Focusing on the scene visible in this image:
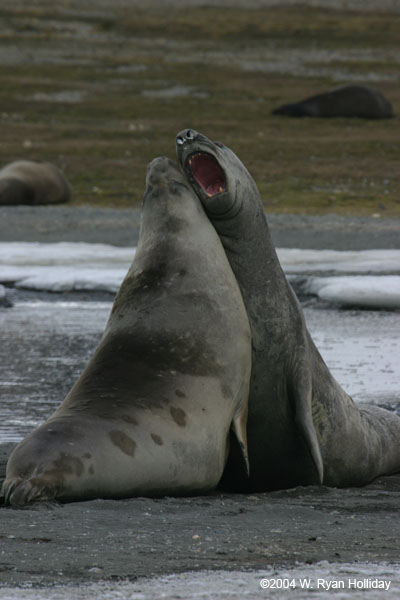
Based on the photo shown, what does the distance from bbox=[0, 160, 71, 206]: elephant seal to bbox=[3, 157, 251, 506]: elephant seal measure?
12.5 m

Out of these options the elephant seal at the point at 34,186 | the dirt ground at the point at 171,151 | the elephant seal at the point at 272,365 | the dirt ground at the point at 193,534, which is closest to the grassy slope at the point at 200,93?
the dirt ground at the point at 171,151

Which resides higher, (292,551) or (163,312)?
(163,312)

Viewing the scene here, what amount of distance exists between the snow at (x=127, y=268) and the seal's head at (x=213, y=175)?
4.82m

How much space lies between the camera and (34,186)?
17609 mm

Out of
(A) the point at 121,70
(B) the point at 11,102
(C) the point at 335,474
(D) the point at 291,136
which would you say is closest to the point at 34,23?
(A) the point at 121,70

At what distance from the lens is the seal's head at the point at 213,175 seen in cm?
489

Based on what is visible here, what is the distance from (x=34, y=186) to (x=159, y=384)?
Result: 44.2 feet

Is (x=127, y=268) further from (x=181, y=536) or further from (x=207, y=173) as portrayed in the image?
(x=181, y=536)

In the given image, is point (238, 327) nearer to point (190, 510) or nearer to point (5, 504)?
point (190, 510)

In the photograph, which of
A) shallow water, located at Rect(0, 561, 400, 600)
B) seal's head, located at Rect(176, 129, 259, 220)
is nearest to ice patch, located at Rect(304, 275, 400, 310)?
seal's head, located at Rect(176, 129, 259, 220)

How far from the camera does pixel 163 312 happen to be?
465 cm

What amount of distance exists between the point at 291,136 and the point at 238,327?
20.8 meters

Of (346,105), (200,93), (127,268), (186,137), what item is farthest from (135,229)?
(200,93)

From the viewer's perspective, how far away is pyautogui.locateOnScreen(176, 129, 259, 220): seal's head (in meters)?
4.89
